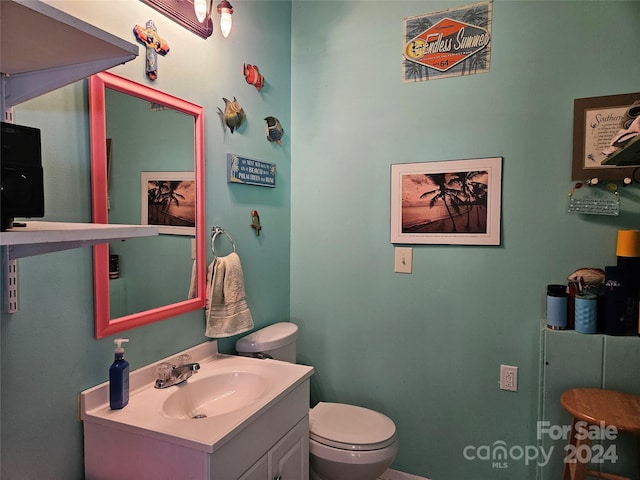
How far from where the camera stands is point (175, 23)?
152cm

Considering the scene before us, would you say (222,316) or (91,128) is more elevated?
(91,128)

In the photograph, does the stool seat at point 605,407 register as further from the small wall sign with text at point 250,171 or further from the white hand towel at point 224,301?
the small wall sign with text at point 250,171

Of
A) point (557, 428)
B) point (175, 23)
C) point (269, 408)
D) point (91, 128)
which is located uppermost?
point (175, 23)

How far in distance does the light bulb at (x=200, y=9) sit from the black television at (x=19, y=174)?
3.01ft

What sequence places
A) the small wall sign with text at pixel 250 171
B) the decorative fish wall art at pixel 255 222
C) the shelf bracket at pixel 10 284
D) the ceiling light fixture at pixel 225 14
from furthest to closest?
1. the decorative fish wall art at pixel 255 222
2. the small wall sign with text at pixel 250 171
3. the ceiling light fixture at pixel 225 14
4. the shelf bracket at pixel 10 284

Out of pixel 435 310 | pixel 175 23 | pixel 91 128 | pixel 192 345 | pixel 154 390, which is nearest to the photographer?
pixel 91 128

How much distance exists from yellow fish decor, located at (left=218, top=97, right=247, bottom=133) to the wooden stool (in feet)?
5.69

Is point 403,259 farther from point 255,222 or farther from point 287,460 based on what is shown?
point 287,460

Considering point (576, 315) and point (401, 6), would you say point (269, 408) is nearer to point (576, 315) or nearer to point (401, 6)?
point (576, 315)

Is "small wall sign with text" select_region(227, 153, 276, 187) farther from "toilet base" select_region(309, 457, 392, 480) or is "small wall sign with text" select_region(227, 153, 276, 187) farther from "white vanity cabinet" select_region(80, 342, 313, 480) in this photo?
"toilet base" select_region(309, 457, 392, 480)

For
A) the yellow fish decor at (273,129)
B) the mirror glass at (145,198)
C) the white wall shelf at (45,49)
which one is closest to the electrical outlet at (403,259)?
the yellow fish decor at (273,129)

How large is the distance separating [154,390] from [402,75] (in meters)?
1.79

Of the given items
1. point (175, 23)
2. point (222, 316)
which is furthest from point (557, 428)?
point (175, 23)

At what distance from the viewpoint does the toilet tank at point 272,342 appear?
1855 mm
